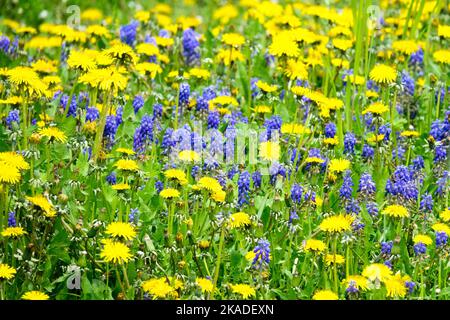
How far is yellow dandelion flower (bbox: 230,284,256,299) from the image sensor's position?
3.47 metres

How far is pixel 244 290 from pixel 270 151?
95cm

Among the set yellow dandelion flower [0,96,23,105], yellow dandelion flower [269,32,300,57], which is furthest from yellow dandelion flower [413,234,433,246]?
yellow dandelion flower [0,96,23,105]

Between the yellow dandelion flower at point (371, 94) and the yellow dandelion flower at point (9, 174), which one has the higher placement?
the yellow dandelion flower at point (371, 94)

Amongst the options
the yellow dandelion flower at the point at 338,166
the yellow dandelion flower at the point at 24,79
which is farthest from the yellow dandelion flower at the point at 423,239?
the yellow dandelion flower at the point at 24,79

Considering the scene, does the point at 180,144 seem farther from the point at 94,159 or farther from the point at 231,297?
the point at 231,297

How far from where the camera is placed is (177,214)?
393cm

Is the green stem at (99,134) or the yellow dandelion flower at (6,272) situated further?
the green stem at (99,134)

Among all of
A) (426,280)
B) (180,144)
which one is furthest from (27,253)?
(426,280)

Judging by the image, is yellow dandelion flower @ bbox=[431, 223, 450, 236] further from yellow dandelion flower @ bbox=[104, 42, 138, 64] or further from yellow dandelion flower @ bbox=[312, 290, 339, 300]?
yellow dandelion flower @ bbox=[104, 42, 138, 64]

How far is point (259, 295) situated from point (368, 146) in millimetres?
1427

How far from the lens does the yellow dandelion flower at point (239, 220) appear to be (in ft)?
12.5

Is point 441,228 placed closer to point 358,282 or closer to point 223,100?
point 358,282

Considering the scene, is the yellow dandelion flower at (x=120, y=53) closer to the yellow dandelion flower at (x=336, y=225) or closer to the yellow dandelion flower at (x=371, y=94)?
the yellow dandelion flower at (x=336, y=225)

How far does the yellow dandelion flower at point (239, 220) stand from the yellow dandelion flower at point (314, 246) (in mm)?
270
